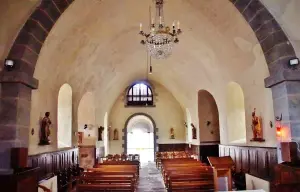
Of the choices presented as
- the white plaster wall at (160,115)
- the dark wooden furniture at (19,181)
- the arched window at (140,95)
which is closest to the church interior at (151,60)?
the dark wooden furniture at (19,181)

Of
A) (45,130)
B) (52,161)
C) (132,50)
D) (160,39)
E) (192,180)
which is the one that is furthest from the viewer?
(132,50)

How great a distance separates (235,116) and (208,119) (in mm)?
3900

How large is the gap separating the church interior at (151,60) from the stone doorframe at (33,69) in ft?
0.07

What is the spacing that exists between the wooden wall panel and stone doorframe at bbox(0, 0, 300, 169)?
1368 millimetres

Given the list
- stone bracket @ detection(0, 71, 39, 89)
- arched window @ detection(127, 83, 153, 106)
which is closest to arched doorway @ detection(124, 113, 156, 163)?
arched window @ detection(127, 83, 153, 106)

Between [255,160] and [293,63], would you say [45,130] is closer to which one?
[255,160]

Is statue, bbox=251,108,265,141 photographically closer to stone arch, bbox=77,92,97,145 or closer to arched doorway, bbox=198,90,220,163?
arched doorway, bbox=198,90,220,163

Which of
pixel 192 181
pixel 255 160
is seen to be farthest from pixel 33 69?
pixel 255 160

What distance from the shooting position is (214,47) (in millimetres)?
9797

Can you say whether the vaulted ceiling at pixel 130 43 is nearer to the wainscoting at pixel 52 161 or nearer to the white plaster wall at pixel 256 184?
the wainscoting at pixel 52 161

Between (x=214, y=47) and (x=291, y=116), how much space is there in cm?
407

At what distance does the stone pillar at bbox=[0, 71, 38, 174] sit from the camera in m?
5.86

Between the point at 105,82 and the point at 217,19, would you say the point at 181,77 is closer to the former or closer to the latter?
the point at 105,82

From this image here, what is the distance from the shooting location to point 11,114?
5.97 m
